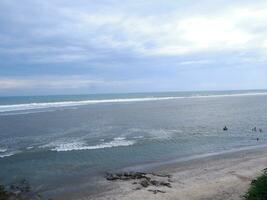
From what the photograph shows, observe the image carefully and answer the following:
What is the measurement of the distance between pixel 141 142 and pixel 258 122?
23.5 meters

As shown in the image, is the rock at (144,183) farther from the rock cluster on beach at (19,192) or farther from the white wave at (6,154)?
the white wave at (6,154)

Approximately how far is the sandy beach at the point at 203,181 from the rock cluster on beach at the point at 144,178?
0.31m

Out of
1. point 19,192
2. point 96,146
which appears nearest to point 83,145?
point 96,146

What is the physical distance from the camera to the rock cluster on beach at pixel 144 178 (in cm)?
2006

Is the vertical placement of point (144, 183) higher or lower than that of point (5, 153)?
lower

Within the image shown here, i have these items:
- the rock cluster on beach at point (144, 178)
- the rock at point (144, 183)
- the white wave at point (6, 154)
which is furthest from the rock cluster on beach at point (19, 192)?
the white wave at point (6, 154)

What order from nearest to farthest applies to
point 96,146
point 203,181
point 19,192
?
point 19,192
point 203,181
point 96,146

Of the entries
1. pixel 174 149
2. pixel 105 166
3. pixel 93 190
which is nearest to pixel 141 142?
pixel 174 149

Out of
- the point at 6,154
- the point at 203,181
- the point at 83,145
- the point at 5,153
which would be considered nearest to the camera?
the point at 203,181

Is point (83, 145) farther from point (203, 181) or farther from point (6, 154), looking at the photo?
point (203, 181)

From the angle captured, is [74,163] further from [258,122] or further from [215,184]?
[258,122]

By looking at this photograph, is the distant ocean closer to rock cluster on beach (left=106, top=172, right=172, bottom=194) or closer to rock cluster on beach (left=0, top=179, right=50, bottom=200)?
rock cluster on beach (left=0, top=179, right=50, bottom=200)

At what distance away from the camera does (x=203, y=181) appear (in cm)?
2028

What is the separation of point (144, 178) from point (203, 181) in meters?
3.51
